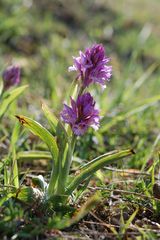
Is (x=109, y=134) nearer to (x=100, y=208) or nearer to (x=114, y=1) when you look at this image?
(x=100, y=208)

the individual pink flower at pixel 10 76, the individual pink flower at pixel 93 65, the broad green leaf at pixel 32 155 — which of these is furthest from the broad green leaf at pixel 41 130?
the individual pink flower at pixel 10 76

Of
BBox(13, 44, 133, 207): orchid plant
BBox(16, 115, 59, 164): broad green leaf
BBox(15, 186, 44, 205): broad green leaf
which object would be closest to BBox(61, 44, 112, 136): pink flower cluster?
BBox(13, 44, 133, 207): orchid plant

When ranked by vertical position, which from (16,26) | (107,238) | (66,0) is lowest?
(107,238)

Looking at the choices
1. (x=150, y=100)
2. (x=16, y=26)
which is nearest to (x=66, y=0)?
(x=16, y=26)

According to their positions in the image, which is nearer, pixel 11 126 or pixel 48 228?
pixel 48 228

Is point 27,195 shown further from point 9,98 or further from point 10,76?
point 10,76

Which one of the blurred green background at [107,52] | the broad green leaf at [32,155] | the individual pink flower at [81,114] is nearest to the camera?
the individual pink flower at [81,114]

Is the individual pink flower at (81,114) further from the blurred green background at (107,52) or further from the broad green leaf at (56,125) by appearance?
the blurred green background at (107,52)
